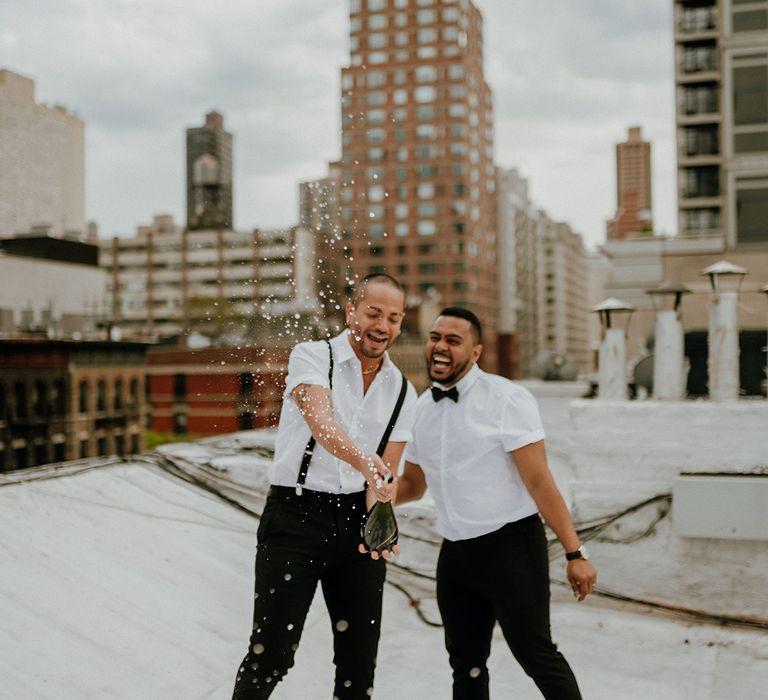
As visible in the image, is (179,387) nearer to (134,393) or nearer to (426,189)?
(134,393)

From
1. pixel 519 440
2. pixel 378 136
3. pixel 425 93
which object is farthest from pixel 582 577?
pixel 425 93

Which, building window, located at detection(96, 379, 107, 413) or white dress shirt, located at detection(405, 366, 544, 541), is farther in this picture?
building window, located at detection(96, 379, 107, 413)

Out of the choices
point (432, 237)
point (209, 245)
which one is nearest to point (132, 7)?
point (432, 237)

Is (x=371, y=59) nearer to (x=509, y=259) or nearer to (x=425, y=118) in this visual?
(x=425, y=118)

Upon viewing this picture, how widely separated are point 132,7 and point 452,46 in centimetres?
8669

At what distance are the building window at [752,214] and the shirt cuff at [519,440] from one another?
31.6m

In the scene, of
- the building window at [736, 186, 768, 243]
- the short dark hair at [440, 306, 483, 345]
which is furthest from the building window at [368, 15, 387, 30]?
the short dark hair at [440, 306, 483, 345]

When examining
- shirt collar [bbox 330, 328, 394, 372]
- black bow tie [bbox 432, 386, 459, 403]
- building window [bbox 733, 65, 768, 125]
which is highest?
building window [bbox 733, 65, 768, 125]

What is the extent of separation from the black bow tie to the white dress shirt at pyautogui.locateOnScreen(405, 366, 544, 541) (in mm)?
15

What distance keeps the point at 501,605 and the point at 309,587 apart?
2.01ft

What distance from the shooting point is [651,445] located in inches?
176

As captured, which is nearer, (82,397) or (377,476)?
(377,476)

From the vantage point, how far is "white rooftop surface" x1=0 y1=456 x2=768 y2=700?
3.00 metres

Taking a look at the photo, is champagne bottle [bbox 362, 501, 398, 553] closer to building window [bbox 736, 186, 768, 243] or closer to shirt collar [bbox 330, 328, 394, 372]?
shirt collar [bbox 330, 328, 394, 372]
